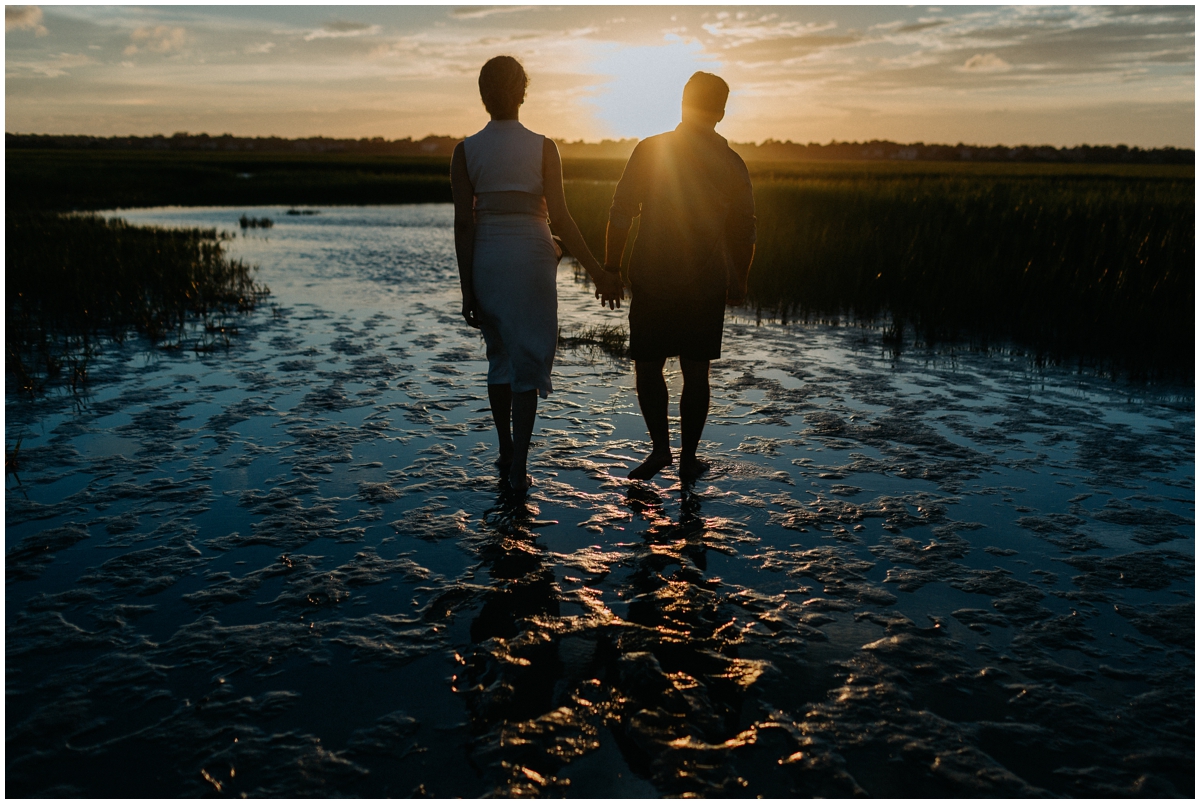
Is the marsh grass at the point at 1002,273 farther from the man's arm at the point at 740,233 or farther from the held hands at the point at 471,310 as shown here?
the held hands at the point at 471,310

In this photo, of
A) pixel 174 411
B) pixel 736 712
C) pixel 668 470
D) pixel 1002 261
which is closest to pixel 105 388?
pixel 174 411

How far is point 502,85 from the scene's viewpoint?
3.89m

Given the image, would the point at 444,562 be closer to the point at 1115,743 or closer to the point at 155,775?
the point at 155,775

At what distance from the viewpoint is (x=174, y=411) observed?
5.79 metres

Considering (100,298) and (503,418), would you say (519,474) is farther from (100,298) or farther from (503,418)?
(100,298)

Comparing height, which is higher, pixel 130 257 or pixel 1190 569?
pixel 130 257

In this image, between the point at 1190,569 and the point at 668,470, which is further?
the point at 668,470

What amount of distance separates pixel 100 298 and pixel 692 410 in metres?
9.31

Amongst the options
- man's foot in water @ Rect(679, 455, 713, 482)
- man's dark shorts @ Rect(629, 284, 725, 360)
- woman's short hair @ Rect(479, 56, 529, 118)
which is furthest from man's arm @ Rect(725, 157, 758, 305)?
woman's short hair @ Rect(479, 56, 529, 118)

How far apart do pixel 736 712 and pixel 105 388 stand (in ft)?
21.0

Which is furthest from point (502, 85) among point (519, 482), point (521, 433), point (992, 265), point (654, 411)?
point (992, 265)

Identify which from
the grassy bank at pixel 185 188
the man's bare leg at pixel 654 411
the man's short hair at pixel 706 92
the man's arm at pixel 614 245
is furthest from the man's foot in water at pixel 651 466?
the grassy bank at pixel 185 188

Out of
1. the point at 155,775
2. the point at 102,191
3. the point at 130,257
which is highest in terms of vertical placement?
the point at 102,191

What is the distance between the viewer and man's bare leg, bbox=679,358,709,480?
4535 mm
